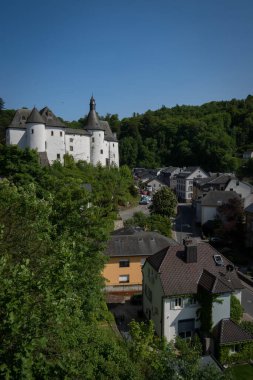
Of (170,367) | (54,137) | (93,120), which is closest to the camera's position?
(170,367)

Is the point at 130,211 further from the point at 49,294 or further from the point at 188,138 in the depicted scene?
the point at 188,138

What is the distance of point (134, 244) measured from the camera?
26.7m

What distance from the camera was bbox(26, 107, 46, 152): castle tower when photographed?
41.7 m

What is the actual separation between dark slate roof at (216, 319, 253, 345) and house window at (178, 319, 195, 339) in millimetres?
1637

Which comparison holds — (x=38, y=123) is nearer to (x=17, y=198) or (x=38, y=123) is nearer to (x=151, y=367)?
(x=17, y=198)

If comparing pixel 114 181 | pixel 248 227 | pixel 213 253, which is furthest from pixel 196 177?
pixel 213 253

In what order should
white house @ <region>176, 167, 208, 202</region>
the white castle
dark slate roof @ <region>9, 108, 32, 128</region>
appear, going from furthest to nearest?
white house @ <region>176, 167, 208, 202</region> → dark slate roof @ <region>9, 108, 32, 128</region> → the white castle

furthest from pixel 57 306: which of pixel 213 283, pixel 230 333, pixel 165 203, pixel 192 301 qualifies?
pixel 165 203

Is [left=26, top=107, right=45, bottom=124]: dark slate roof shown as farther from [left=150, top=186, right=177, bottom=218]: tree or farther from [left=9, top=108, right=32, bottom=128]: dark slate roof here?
[left=150, top=186, right=177, bottom=218]: tree

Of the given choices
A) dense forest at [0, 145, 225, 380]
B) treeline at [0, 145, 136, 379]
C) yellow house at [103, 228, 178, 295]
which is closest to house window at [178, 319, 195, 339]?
dense forest at [0, 145, 225, 380]

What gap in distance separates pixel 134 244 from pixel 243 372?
490 inches

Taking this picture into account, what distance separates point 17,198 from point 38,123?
34.4 meters

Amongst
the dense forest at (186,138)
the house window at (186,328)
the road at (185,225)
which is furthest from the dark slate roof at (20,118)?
the dense forest at (186,138)

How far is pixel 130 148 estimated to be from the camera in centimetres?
10200
